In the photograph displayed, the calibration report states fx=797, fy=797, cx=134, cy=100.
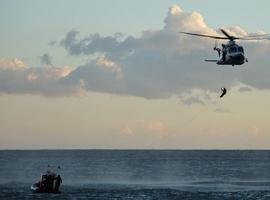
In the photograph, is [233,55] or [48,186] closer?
[233,55]

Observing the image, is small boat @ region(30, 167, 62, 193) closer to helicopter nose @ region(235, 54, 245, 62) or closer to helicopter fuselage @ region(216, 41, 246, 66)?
helicopter fuselage @ region(216, 41, 246, 66)

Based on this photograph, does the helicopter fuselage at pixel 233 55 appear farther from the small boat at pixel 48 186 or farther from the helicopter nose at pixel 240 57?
the small boat at pixel 48 186

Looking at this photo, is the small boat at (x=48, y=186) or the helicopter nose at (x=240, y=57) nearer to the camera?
the helicopter nose at (x=240, y=57)

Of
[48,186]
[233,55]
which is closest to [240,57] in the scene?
[233,55]

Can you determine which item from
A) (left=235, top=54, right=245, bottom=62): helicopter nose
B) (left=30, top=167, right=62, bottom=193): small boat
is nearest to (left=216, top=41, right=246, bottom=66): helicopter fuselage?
(left=235, top=54, right=245, bottom=62): helicopter nose

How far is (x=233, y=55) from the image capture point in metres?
66.5

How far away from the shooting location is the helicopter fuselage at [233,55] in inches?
2613

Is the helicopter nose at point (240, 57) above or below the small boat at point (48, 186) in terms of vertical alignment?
above

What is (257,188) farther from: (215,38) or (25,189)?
(215,38)

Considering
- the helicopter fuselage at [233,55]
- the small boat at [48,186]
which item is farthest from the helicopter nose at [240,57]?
the small boat at [48,186]

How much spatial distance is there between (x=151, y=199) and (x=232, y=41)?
21.1 m

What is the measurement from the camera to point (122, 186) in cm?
10350

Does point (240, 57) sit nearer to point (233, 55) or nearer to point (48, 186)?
point (233, 55)

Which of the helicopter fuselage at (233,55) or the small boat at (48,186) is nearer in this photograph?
the helicopter fuselage at (233,55)
